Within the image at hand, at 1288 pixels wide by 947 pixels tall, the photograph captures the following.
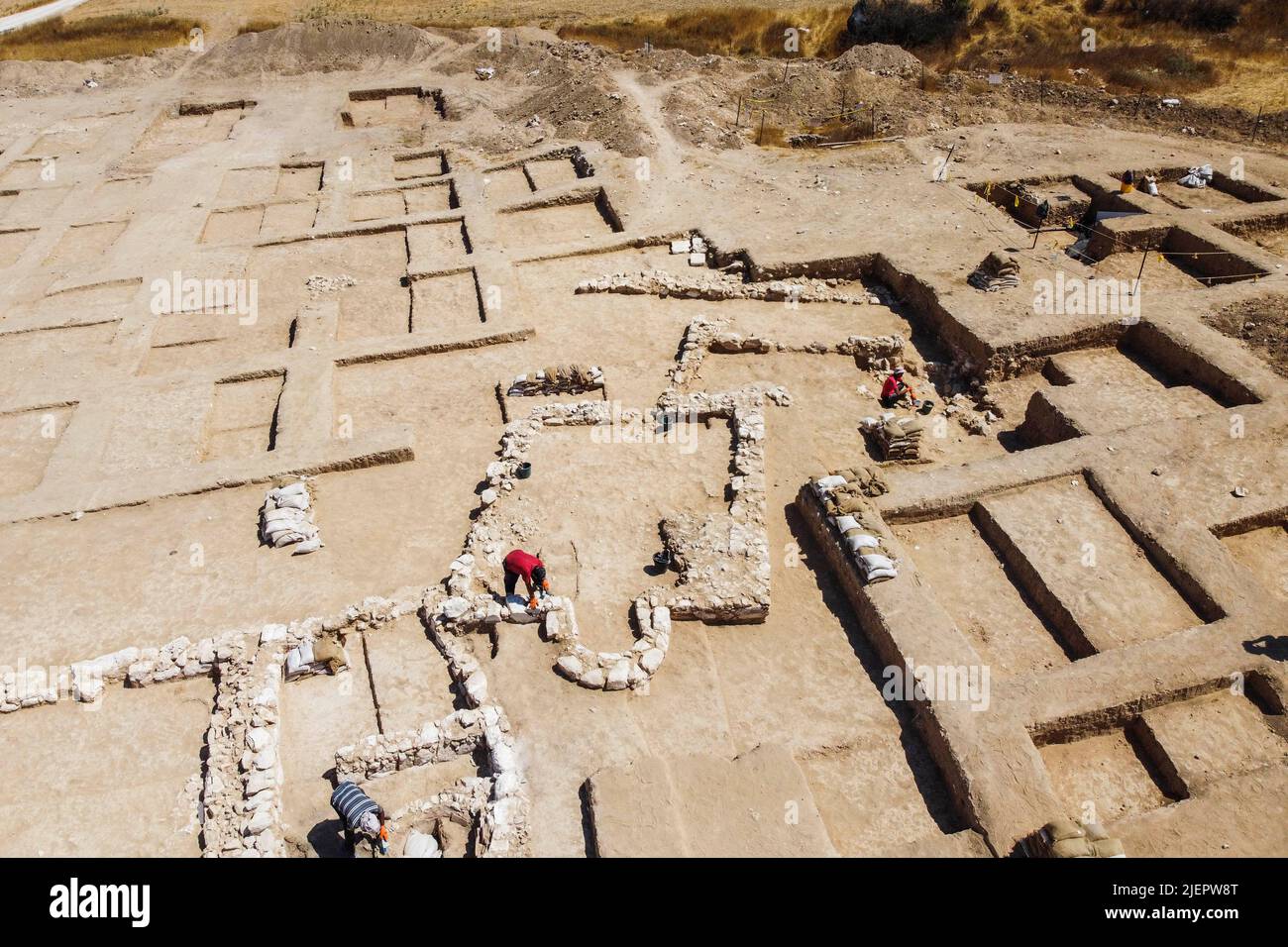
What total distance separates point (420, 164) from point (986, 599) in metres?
21.9

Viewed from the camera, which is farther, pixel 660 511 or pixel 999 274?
pixel 999 274

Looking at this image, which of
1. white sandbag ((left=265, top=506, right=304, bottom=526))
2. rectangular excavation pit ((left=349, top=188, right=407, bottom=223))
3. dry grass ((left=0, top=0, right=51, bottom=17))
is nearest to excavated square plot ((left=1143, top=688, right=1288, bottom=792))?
white sandbag ((left=265, top=506, right=304, bottom=526))

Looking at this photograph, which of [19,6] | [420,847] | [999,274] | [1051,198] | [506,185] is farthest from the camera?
[19,6]

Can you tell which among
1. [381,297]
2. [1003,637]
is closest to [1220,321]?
[1003,637]

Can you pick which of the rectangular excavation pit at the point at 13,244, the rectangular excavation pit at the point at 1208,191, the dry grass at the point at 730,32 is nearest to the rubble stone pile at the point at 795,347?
the rectangular excavation pit at the point at 1208,191

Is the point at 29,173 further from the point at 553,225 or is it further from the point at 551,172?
the point at 553,225

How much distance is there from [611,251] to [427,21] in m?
26.0

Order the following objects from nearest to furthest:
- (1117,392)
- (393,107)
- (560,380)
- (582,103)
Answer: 1. (1117,392)
2. (560,380)
3. (582,103)
4. (393,107)

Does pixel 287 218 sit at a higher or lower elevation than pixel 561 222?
higher

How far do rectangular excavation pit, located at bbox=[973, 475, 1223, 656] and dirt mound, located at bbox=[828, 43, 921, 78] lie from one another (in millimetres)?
21469

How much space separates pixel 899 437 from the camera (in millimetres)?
12500

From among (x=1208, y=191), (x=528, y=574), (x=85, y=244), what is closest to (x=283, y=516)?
(x=528, y=574)

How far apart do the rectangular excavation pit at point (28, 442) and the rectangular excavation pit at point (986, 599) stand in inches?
562

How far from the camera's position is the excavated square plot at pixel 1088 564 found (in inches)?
386
